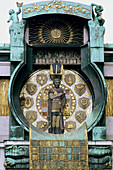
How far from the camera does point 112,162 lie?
20.2m

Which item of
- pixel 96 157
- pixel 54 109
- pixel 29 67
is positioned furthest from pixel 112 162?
pixel 29 67

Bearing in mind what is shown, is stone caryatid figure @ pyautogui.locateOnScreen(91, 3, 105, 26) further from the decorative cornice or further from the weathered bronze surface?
the weathered bronze surface

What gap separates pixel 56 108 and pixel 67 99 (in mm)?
799

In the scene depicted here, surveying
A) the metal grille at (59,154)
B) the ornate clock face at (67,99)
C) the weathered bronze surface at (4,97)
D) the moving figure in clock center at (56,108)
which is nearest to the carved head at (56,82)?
the moving figure in clock center at (56,108)

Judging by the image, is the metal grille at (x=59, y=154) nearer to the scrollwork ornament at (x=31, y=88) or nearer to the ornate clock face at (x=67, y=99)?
the ornate clock face at (x=67, y=99)

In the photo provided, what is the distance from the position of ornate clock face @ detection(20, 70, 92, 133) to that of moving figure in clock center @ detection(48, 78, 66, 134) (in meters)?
0.42

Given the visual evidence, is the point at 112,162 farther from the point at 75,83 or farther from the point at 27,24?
the point at 27,24

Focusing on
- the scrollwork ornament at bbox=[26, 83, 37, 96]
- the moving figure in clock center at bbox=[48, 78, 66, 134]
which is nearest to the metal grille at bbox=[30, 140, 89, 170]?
the moving figure in clock center at bbox=[48, 78, 66, 134]

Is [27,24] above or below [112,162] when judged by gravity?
above

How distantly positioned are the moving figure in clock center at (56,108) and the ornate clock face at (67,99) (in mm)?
415

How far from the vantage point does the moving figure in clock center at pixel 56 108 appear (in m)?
20.7

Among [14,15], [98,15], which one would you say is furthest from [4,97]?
[98,15]

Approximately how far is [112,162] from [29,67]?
3725 millimetres

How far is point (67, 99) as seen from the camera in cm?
2138
